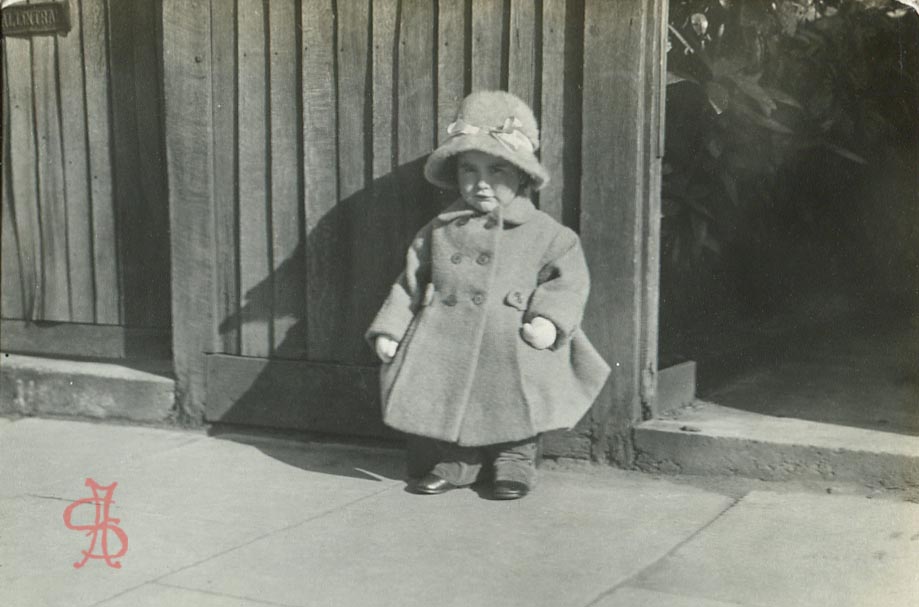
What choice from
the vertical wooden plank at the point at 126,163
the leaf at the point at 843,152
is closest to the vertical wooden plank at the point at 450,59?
the vertical wooden plank at the point at 126,163

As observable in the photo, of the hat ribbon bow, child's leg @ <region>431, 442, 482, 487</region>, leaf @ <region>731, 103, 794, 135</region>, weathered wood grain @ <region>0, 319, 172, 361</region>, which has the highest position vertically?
leaf @ <region>731, 103, 794, 135</region>

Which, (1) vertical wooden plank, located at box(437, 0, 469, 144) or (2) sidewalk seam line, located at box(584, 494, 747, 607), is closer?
(2) sidewalk seam line, located at box(584, 494, 747, 607)

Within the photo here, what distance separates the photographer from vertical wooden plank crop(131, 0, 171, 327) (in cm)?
508

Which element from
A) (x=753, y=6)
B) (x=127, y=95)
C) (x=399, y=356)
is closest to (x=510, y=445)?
(x=399, y=356)

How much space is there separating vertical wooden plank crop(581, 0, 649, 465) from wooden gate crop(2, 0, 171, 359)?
2.02 meters

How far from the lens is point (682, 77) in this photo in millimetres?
5273

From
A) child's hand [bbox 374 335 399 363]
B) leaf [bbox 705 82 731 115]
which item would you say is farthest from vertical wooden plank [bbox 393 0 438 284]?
leaf [bbox 705 82 731 115]

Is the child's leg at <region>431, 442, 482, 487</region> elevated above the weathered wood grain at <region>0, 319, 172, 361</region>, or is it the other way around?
the weathered wood grain at <region>0, 319, 172, 361</region>

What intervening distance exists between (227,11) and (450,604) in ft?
8.91

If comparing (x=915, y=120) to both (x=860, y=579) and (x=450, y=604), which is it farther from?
(x=450, y=604)

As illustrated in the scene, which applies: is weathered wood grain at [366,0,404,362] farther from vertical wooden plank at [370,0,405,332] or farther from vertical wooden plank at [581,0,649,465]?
vertical wooden plank at [581,0,649,465]

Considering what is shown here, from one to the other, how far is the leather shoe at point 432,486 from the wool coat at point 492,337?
165 mm

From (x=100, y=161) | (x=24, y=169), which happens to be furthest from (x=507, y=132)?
(x=24, y=169)

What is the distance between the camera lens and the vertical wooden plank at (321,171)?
4512mm
